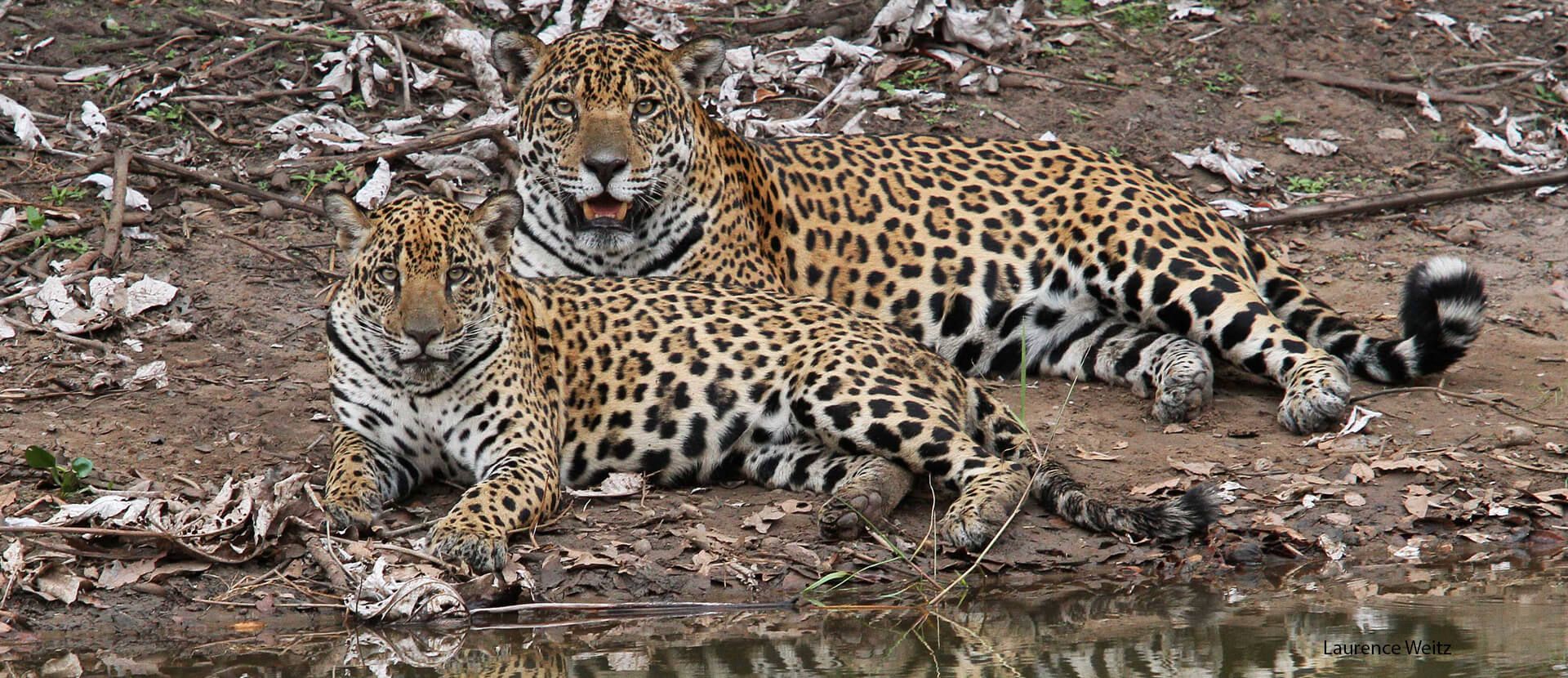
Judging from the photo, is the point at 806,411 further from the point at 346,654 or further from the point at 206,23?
the point at 206,23

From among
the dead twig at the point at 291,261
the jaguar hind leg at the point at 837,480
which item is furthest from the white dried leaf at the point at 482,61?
the jaguar hind leg at the point at 837,480

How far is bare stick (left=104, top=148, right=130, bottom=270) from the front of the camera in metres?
11.1

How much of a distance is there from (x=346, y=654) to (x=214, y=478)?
2206 millimetres

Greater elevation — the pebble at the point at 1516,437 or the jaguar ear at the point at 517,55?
the jaguar ear at the point at 517,55

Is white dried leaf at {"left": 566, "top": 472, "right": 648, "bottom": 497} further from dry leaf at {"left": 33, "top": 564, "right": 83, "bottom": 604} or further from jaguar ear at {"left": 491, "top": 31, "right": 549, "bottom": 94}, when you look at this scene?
jaguar ear at {"left": 491, "top": 31, "right": 549, "bottom": 94}

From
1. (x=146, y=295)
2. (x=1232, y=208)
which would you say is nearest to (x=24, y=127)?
(x=146, y=295)

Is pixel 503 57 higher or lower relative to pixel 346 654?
higher

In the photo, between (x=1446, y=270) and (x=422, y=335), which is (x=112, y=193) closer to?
(x=422, y=335)

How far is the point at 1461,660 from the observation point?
6.34m

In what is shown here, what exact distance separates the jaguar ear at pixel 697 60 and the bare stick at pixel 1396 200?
430 centimetres

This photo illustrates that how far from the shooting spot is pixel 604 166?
9656mm

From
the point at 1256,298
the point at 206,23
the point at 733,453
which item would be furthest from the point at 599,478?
the point at 206,23

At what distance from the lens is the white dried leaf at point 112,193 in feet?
38.2

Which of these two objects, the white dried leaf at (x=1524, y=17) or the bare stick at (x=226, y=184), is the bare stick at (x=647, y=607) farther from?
the white dried leaf at (x=1524, y=17)
